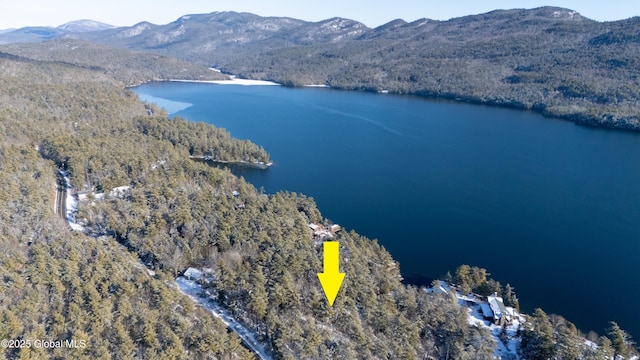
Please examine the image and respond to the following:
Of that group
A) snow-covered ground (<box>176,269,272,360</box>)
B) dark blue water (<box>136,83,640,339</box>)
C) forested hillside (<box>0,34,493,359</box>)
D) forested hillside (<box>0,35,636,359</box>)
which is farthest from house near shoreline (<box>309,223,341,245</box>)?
snow-covered ground (<box>176,269,272,360</box>)

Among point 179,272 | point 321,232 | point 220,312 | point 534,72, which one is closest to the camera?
point 220,312

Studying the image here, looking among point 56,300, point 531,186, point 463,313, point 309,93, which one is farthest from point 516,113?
point 56,300

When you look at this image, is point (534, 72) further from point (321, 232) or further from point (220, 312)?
point (220, 312)

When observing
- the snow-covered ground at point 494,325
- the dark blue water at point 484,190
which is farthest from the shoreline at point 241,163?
the snow-covered ground at point 494,325

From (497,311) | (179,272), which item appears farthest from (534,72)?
(179,272)

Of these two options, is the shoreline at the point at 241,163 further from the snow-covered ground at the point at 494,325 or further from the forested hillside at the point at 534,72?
the forested hillside at the point at 534,72

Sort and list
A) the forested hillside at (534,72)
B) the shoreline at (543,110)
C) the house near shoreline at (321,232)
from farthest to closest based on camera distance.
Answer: the forested hillside at (534,72)
the shoreline at (543,110)
the house near shoreline at (321,232)
